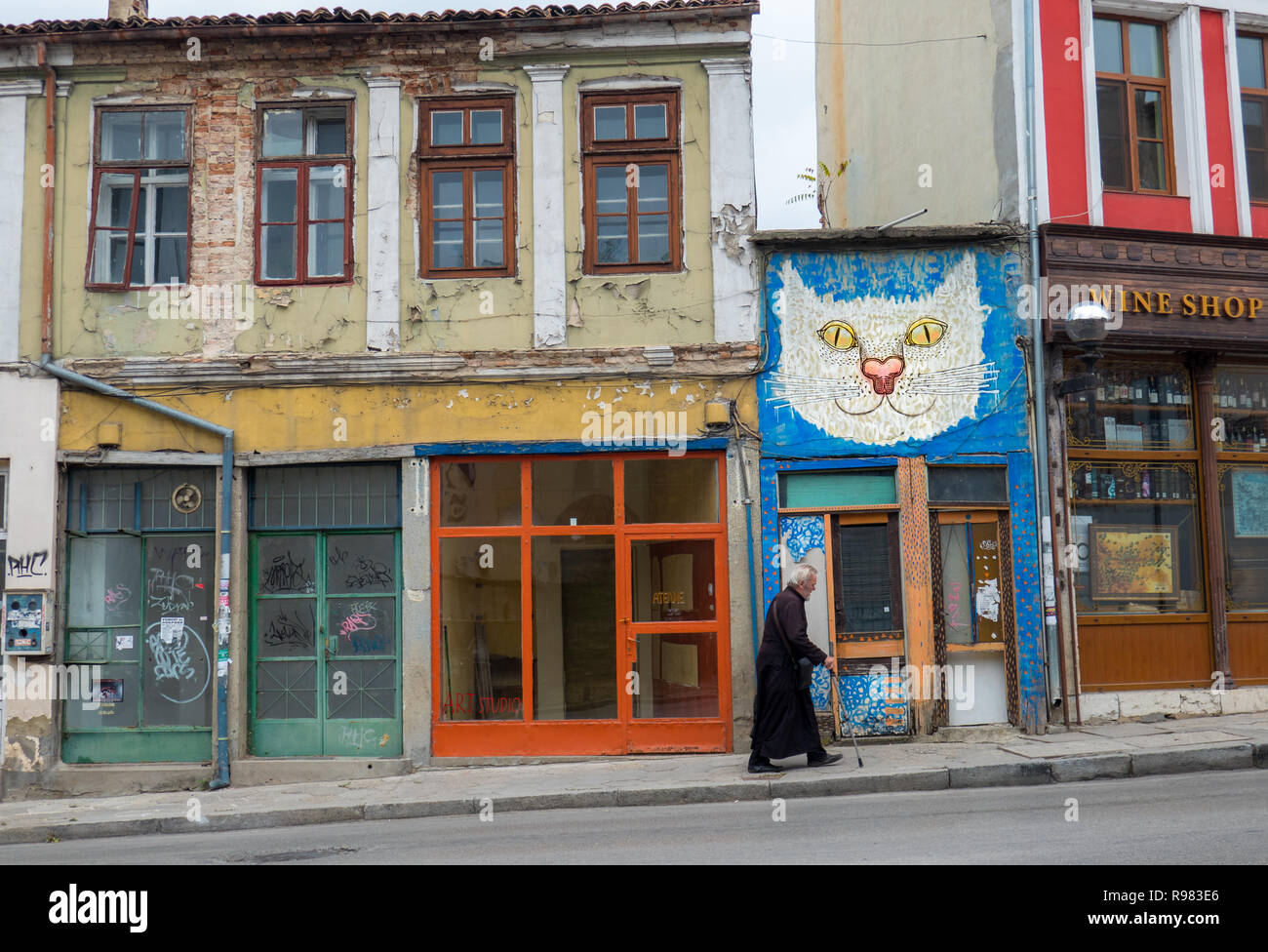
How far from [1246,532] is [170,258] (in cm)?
1214

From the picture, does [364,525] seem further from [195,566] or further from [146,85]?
[146,85]

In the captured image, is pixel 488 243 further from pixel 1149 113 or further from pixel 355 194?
pixel 1149 113

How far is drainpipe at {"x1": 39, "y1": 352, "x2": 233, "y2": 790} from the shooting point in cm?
1213

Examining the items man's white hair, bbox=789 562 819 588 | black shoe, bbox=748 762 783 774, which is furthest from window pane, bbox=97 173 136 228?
black shoe, bbox=748 762 783 774

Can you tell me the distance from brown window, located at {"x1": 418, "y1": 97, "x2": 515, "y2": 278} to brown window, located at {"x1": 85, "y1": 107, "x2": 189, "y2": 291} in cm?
263

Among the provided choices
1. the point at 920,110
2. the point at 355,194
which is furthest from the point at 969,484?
the point at 355,194

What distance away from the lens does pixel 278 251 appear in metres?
12.8

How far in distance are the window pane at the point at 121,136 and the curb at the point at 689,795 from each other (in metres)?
7.01

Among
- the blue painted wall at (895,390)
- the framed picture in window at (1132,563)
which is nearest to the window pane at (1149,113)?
the blue painted wall at (895,390)

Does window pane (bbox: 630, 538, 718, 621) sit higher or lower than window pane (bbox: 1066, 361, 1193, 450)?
lower

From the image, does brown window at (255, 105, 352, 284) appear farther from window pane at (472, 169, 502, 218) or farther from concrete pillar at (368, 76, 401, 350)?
window pane at (472, 169, 502, 218)

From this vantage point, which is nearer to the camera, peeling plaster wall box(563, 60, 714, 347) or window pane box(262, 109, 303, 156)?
peeling plaster wall box(563, 60, 714, 347)

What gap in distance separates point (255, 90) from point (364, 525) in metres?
4.85

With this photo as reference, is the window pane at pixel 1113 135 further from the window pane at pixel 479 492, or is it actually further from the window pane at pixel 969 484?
the window pane at pixel 479 492
